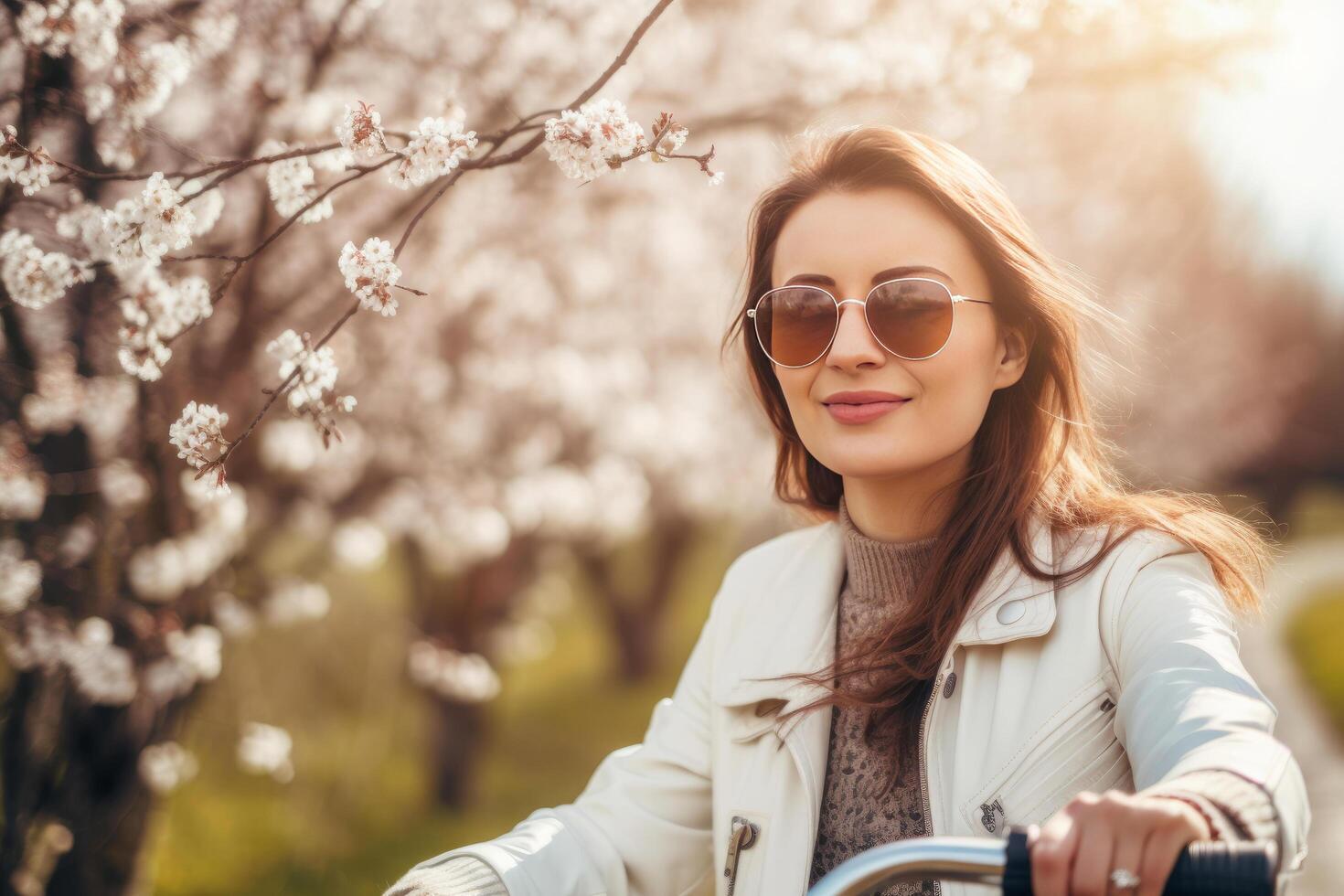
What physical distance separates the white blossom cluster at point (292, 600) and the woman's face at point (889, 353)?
321 cm

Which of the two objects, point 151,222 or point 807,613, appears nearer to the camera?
point 151,222

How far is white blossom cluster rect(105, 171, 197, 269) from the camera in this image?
6.36 feet

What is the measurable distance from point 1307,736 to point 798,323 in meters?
9.36

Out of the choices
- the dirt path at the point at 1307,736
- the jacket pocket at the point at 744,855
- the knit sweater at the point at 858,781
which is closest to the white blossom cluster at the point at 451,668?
the dirt path at the point at 1307,736

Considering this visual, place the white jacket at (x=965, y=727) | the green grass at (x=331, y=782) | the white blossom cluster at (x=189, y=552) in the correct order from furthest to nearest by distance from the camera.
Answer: the green grass at (x=331, y=782) < the white blossom cluster at (x=189, y=552) < the white jacket at (x=965, y=727)

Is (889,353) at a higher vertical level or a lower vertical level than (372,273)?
lower

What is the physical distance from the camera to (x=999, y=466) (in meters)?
2.27

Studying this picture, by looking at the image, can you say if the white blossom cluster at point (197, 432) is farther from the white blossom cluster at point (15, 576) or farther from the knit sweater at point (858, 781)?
the white blossom cluster at point (15, 576)

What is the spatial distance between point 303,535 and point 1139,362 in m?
8.54

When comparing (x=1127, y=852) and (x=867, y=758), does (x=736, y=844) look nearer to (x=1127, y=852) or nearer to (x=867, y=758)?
(x=867, y=758)

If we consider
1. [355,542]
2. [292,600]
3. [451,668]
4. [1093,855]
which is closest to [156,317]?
[1093,855]

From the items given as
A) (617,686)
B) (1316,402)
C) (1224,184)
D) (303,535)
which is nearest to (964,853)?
(303,535)

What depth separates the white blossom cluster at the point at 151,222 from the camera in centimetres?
194

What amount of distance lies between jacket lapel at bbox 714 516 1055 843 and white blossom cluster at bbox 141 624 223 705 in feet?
7.51
